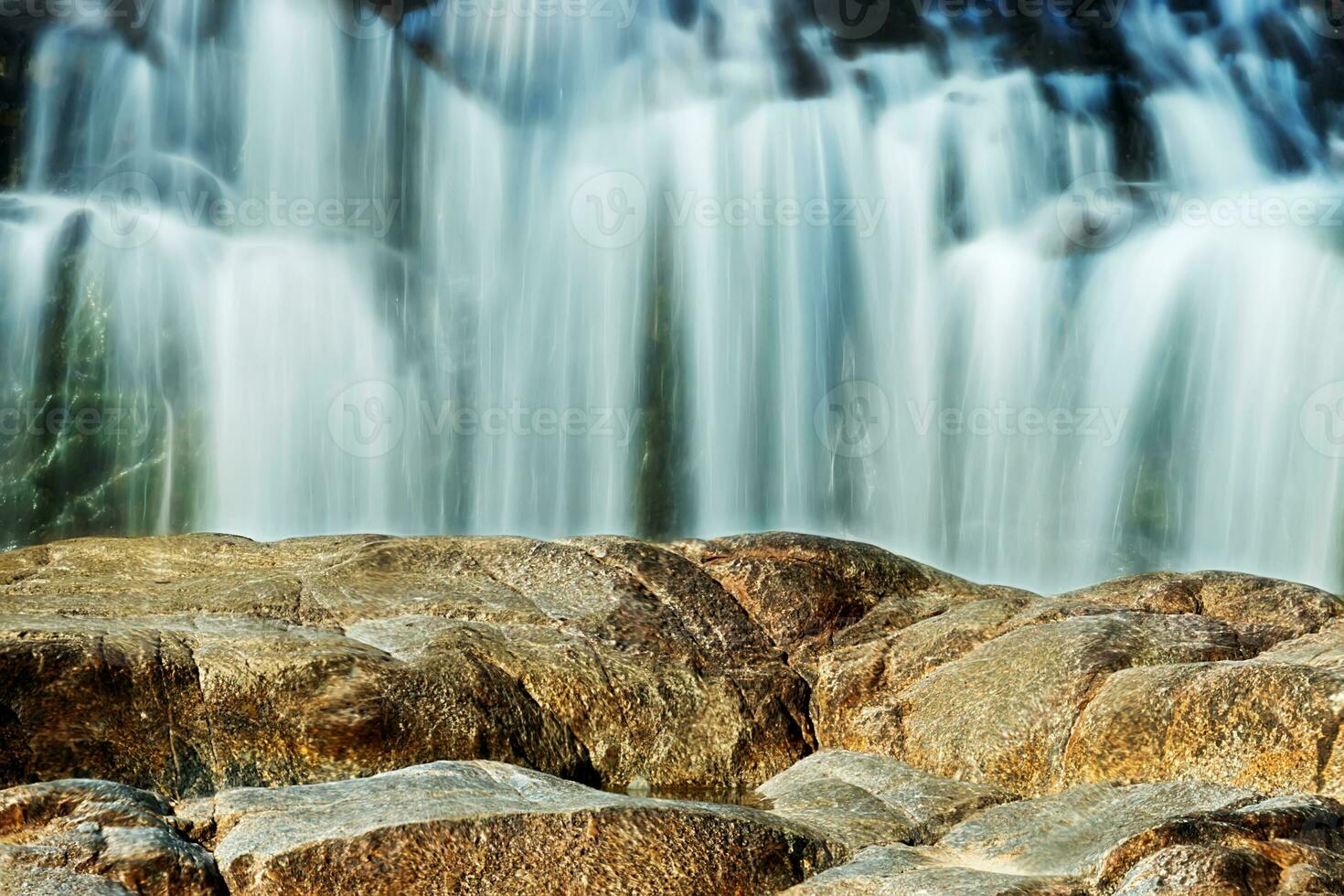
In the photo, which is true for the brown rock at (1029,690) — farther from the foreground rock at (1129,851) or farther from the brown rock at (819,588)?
the foreground rock at (1129,851)

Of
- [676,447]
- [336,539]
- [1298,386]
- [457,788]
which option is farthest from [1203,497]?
[457,788]

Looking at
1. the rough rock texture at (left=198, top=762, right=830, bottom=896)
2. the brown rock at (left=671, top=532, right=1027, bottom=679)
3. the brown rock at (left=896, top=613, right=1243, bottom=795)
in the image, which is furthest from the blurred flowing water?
the rough rock texture at (left=198, top=762, right=830, bottom=896)

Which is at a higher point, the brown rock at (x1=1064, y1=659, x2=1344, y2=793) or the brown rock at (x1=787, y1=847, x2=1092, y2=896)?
the brown rock at (x1=1064, y1=659, x2=1344, y2=793)

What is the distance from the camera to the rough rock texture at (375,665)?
292 inches

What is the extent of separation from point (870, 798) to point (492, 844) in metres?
2.27

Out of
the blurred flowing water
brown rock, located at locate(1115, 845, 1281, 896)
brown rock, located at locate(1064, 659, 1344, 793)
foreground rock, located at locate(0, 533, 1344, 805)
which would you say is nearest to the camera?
brown rock, located at locate(1115, 845, 1281, 896)

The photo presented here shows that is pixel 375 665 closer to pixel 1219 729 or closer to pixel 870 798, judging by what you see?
pixel 870 798

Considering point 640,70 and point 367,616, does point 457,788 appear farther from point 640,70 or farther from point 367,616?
point 640,70

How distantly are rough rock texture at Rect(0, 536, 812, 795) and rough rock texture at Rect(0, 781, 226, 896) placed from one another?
1.56 metres

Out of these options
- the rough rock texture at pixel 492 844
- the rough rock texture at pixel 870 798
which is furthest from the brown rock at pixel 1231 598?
the rough rock texture at pixel 492 844

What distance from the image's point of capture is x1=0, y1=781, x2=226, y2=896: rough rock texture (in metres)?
5.19

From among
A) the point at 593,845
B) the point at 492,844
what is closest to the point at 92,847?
the point at 492,844

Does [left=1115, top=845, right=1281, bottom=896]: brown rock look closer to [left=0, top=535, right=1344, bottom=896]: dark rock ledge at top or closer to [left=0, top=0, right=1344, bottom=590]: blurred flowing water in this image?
[left=0, top=535, right=1344, bottom=896]: dark rock ledge at top

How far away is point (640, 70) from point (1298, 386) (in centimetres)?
1382
